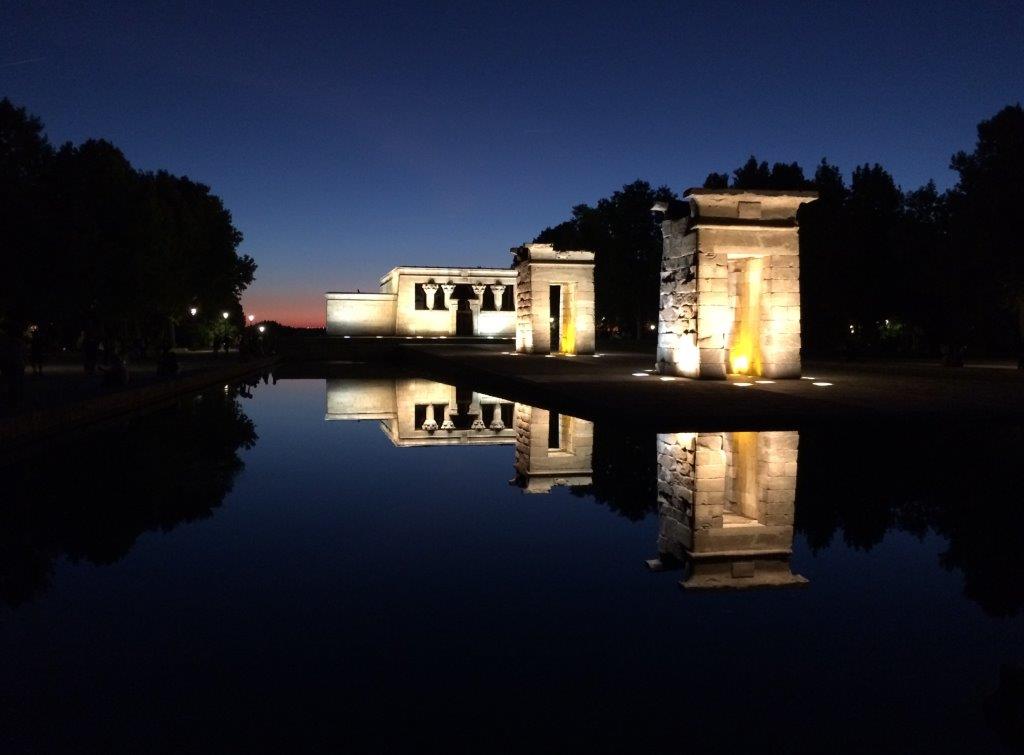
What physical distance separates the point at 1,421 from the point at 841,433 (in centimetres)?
1115

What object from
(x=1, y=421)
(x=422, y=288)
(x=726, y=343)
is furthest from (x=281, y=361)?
(x=1, y=421)

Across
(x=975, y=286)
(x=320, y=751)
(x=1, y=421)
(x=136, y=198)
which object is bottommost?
(x=320, y=751)

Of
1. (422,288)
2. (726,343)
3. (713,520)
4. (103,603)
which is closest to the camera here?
(103,603)

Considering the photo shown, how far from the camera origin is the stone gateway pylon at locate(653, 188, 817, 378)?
57.2 feet

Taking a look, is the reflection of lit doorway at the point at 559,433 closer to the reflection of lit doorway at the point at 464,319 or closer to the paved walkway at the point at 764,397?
the paved walkway at the point at 764,397

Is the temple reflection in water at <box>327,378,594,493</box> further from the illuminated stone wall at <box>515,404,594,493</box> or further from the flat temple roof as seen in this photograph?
the flat temple roof

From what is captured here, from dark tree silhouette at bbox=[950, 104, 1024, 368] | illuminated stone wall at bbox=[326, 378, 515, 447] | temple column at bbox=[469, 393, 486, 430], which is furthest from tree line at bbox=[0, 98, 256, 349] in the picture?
dark tree silhouette at bbox=[950, 104, 1024, 368]

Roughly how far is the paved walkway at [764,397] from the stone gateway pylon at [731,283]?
0.74 metres

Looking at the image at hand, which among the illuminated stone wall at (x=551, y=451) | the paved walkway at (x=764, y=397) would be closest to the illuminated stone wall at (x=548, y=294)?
the paved walkway at (x=764, y=397)

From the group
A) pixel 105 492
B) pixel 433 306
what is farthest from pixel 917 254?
pixel 105 492

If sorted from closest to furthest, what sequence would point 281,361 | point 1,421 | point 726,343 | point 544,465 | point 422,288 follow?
1. point 544,465
2. point 1,421
3. point 726,343
4. point 281,361
5. point 422,288

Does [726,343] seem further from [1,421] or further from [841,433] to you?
[1,421]

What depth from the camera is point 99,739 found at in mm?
2906

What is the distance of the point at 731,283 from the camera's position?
19.1 metres
